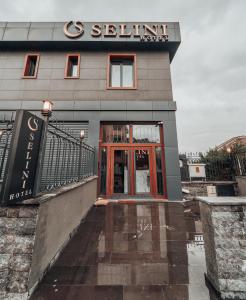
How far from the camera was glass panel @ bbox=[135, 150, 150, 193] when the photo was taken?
770cm

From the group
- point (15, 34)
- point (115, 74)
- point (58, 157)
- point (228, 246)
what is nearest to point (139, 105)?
point (115, 74)

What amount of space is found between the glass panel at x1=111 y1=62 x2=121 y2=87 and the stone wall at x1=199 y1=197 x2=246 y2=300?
8380 millimetres

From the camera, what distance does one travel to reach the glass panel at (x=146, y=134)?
26.8ft

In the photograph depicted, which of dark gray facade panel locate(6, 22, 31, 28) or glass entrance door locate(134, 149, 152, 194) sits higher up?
dark gray facade panel locate(6, 22, 31, 28)

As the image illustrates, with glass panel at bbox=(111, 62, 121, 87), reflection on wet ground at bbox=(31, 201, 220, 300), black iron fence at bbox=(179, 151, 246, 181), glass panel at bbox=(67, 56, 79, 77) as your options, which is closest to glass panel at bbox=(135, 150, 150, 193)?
black iron fence at bbox=(179, 151, 246, 181)

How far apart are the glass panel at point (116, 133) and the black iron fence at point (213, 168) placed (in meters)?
4.02

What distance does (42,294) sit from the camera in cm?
190

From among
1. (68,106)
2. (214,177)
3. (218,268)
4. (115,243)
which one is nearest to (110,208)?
(115,243)

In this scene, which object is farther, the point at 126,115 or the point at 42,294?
the point at 126,115

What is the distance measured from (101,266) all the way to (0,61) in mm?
11621

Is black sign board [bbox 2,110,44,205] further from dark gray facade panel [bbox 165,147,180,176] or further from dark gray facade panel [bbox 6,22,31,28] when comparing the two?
dark gray facade panel [bbox 6,22,31,28]

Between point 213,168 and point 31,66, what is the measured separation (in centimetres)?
1307

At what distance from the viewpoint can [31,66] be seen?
908 centimetres

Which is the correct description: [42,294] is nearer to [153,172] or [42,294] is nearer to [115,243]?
[115,243]
